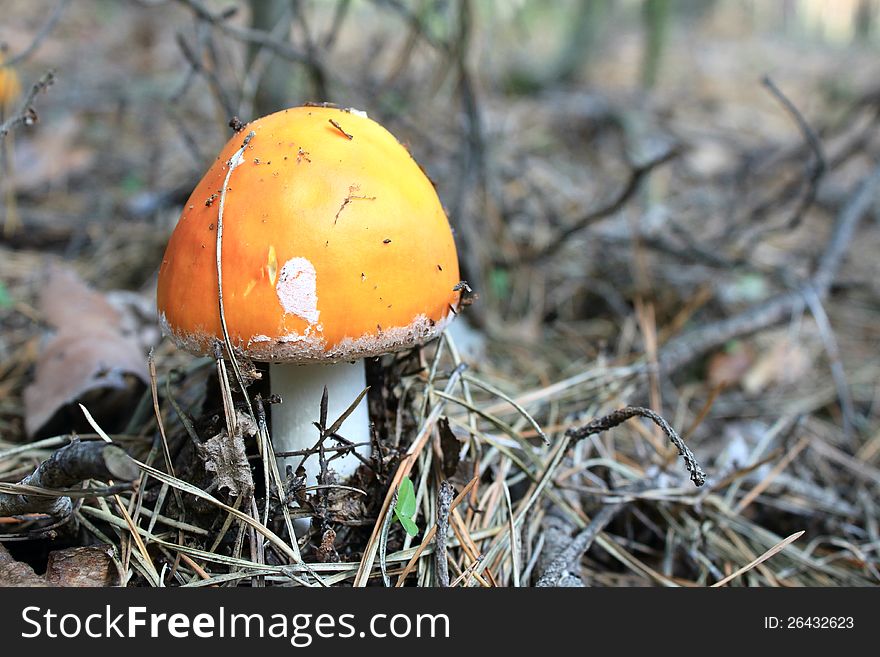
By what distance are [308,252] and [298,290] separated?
3.3 inches

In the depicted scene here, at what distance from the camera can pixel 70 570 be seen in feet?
4.85

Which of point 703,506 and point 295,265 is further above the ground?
point 295,265

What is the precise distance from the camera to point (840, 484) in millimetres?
2443

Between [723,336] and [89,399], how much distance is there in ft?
7.91

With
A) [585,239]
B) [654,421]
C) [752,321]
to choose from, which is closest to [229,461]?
[654,421]

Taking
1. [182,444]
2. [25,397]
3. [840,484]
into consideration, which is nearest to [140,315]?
[25,397]

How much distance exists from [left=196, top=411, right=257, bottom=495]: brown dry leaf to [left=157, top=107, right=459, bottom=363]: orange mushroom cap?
8.8 inches

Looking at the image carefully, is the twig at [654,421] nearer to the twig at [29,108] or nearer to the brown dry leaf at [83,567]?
the brown dry leaf at [83,567]

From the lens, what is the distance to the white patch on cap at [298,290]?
1408 millimetres

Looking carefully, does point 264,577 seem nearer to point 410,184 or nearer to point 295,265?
point 295,265

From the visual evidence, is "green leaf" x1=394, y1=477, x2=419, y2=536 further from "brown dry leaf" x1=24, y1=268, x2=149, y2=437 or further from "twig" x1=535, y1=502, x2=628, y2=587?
"brown dry leaf" x1=24, y1=268, x2=149, y2=437

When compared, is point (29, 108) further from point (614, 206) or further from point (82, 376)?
point (614, 206)

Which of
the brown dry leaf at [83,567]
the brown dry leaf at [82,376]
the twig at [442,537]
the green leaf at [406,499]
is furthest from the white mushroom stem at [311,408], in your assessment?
the brown dry leaf at [82,376]

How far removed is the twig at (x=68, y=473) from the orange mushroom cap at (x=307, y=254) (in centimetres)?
32
